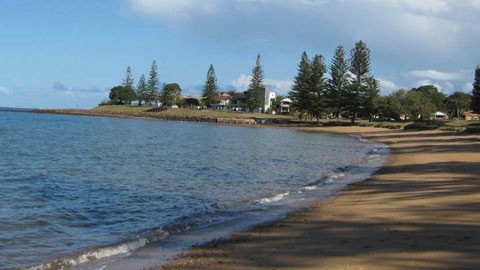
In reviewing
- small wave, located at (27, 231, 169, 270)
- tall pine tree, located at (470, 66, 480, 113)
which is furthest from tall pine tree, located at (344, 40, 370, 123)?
small wave, located at (27, 231, 169, 270)

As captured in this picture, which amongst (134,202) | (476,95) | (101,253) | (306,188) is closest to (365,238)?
(101,253)

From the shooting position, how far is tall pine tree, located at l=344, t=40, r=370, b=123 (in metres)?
90.9

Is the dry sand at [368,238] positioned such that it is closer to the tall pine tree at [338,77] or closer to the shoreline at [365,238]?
the shoreline at [365,238]

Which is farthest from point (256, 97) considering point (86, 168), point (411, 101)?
point (86, 168)

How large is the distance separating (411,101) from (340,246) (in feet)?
Result: 280

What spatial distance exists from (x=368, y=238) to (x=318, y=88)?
92409 mm

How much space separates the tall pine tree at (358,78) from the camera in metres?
90.9

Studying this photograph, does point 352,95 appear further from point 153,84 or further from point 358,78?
point 153,84

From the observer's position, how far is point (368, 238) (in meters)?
8.47

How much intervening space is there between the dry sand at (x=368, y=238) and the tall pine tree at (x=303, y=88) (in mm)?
85739

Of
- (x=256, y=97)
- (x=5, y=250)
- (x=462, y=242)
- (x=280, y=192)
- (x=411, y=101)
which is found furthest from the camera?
(x=256, y=97)

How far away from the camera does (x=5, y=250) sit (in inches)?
347

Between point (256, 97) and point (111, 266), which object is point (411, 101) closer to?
point (256, 97)

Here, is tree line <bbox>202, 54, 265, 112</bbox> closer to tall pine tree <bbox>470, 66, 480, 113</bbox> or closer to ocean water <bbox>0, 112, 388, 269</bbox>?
tall pine tree <bbox>470, 66, 480, 113</bbox>
